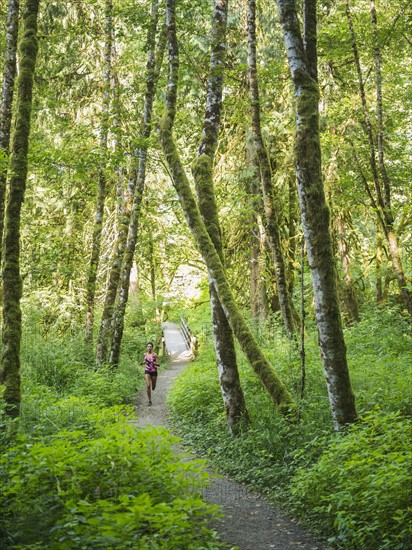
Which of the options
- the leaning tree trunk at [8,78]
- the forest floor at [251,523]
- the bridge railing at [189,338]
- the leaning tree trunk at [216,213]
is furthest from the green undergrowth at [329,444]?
the bridge railing at [189,338]

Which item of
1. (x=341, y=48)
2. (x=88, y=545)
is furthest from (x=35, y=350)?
(x=341, y=48)

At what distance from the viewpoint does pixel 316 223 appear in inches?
294

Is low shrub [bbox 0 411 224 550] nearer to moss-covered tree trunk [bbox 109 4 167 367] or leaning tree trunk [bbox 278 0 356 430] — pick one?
leaning tree trunk [bbox 278 0 356 430]

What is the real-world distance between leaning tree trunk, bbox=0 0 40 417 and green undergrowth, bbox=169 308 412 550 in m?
3.63

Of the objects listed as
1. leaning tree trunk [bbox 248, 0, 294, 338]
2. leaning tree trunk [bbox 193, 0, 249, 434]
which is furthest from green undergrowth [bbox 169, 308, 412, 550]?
leaning tree trunk [bbox 248, 0, 294, 338]

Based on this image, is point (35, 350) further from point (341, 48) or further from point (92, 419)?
point (341, 48)

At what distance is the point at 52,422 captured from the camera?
7.73m

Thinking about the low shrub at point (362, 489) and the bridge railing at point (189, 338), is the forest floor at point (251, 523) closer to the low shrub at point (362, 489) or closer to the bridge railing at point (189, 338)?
the low shrub at point (362, 489)

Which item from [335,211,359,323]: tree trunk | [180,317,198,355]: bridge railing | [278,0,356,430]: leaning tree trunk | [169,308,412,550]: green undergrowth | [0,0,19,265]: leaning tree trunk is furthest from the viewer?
[180,317,198,355]: bridge railing

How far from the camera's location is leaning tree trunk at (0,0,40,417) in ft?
24.9

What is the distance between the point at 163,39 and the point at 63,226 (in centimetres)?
783

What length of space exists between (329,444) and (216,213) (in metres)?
5.19

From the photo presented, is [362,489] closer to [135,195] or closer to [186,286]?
[135,195]

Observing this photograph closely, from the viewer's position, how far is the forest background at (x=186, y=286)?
17.1 ft
